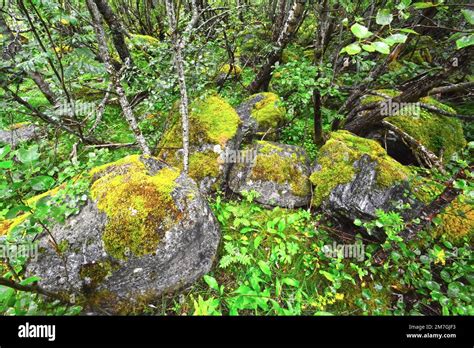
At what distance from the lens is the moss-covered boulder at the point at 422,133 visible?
185 inches

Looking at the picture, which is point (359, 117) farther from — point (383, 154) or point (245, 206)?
point (245, 206)

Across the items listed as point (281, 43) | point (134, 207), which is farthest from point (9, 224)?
point (281, 43)

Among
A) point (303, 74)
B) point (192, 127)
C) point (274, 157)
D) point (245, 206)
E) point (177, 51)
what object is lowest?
point (245, 206)

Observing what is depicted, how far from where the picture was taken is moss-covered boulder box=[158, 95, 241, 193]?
4.36m

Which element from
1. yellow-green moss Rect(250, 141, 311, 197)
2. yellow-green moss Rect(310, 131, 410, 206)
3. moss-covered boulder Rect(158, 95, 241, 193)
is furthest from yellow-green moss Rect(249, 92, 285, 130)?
yellow-green moss Rect(310, 131, 410, 206)

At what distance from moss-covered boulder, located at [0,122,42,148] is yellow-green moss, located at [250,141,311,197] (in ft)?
17.9

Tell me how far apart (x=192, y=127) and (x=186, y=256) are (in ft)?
8.64

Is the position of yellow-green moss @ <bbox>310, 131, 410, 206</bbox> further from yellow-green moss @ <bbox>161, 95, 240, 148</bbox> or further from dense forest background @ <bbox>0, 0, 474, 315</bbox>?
yellow-green moss @ <bbox>161, 95, 240, 148</bbox>

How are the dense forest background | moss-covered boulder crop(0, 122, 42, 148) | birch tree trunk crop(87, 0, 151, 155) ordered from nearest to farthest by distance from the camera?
the dense forest background → birch tree trunk crop(87, 0, 151, 155) → moss-covered boulder crop(0, 122, 42, 148)

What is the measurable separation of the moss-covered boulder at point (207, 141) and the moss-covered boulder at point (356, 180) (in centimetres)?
171

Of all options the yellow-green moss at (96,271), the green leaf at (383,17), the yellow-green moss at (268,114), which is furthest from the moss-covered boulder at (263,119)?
the green leaf at (383,17)

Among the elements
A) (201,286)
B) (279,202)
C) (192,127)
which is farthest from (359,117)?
(201,286)

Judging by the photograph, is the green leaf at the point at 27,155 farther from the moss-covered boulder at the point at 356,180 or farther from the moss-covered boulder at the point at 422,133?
the moss-covered boulder at the point at 422,133

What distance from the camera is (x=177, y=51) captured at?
11.5 feet
